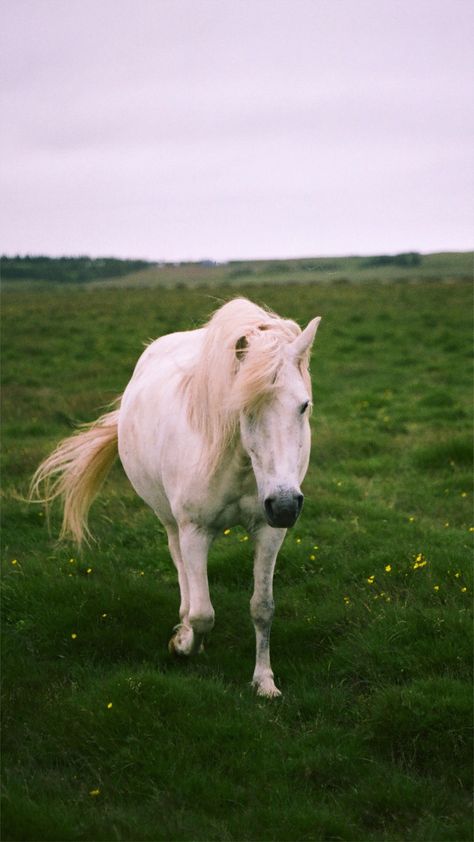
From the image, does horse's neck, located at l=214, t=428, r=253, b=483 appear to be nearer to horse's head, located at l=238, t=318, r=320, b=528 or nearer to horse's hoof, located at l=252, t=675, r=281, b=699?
horse's head, located at l=238, t=318, r=320, b=528

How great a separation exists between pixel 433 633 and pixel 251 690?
3.50 feet

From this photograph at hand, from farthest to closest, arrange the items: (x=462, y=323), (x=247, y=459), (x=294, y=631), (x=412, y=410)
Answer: (x=462, y=323), (x=412, y=410), (x=294, y=631), (x=247, y=459)

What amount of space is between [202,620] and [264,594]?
1.30 feet

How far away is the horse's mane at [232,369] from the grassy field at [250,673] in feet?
3.26

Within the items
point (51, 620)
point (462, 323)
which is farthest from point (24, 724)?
point (462, 323)

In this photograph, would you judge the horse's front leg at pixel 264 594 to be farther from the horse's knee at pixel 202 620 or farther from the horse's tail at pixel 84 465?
the horse's tail at pixel 84 465

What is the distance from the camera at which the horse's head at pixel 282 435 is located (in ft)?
12.7

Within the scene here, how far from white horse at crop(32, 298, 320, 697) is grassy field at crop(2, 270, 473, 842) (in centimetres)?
41

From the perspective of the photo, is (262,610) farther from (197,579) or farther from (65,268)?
(65,268)

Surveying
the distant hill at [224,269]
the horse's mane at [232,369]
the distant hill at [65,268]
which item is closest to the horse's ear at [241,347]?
the horse's mane at [232,369]

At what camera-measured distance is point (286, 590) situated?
589 centimetres

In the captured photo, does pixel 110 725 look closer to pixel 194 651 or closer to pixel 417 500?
pixel 194 651

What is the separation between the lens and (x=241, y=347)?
4.38m

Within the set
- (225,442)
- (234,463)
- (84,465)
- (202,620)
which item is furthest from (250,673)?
(84,465)
